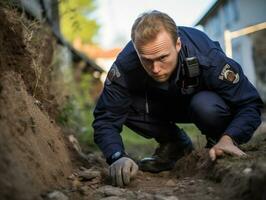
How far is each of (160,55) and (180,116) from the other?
997mm

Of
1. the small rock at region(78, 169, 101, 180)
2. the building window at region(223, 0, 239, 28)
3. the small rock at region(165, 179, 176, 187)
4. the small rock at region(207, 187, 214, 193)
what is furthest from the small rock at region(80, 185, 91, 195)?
the building window at region(223, 0, 239, 28)

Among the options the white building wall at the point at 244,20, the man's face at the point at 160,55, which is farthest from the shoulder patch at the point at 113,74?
the white building wall at the point at 244,20

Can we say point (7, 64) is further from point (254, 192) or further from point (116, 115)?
point (254, 192)

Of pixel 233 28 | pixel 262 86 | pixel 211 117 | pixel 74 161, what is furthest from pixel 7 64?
pixel 233 28

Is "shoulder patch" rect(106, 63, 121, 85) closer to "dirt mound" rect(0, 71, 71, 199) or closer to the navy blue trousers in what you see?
the navy blue trousers

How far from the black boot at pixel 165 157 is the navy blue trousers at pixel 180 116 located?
0.05 m

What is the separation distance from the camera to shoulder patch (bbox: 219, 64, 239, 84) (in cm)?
351

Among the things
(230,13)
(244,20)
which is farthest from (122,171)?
(230,13)

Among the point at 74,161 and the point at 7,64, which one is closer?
the point at 7,64

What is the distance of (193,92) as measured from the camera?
150 inches

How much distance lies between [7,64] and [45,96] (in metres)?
1.04

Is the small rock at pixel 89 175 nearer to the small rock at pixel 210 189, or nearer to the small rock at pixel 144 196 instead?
the small rock at pixel 144 196

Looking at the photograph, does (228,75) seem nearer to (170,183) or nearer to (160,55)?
(160,55)

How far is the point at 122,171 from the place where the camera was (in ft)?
10.3
